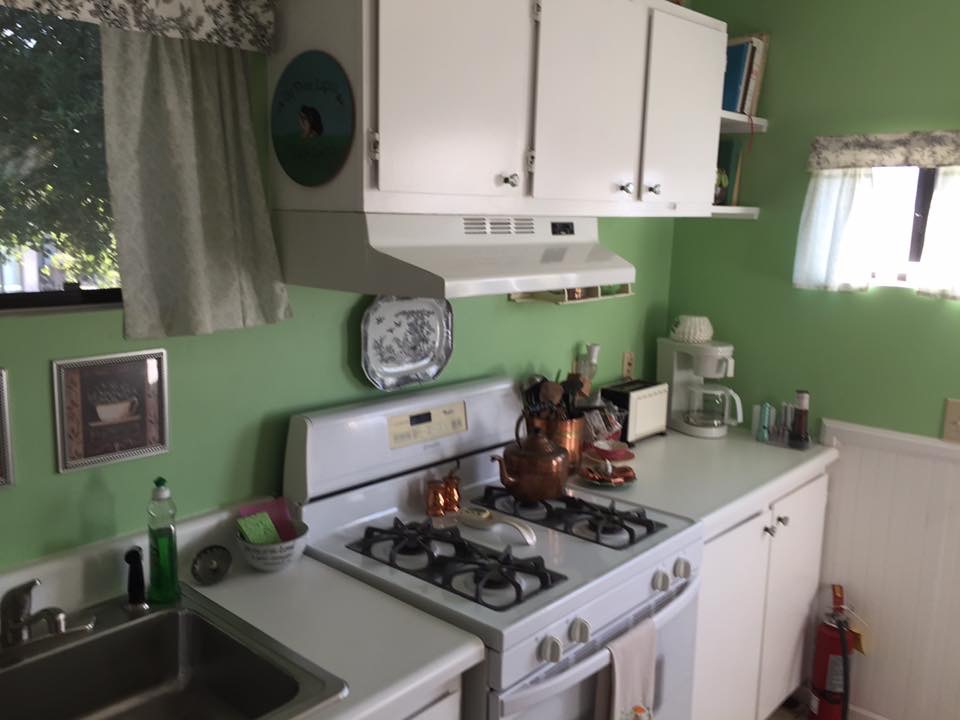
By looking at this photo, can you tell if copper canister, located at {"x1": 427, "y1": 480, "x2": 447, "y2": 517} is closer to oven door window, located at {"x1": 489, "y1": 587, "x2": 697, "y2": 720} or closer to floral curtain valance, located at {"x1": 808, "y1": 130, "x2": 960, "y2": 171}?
oven door window, located at {"x1": 489, "y1": 587, "x2": 697, "y2": 720}

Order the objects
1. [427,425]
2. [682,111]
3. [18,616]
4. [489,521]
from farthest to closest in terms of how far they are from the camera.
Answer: [682,111] < [427,425] < [489,521] < [18,616]

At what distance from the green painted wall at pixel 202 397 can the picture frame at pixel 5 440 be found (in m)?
0.02

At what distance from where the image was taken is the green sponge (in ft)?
5.87

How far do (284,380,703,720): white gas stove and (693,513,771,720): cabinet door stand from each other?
0.14m

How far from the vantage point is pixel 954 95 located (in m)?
2.44

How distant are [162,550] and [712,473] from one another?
1.57 m

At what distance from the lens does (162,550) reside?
166 centimetres

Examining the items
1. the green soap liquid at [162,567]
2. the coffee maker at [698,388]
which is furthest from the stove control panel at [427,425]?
the coffee maker at [698,388]

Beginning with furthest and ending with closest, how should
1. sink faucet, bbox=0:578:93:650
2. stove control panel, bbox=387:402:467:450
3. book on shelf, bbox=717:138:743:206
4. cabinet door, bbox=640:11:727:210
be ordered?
book on shelf, bbox=717:138:743:206
cabinet door, bbox=640:11:727:210
stove control panel, bbox=387:402:467:450
sink faucet, bbox=0:578:93:650

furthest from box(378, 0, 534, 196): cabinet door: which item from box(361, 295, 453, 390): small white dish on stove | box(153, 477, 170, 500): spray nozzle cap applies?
box(153, 477, 170, 500): spray nozzle cap

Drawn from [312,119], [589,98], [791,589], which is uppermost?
[589,98]

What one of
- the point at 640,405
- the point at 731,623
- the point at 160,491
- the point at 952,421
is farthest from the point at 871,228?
the point at 160,491

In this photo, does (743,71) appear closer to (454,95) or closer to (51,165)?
(454,95)

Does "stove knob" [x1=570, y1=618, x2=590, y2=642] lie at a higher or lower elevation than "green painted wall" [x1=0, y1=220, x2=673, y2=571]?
lower
